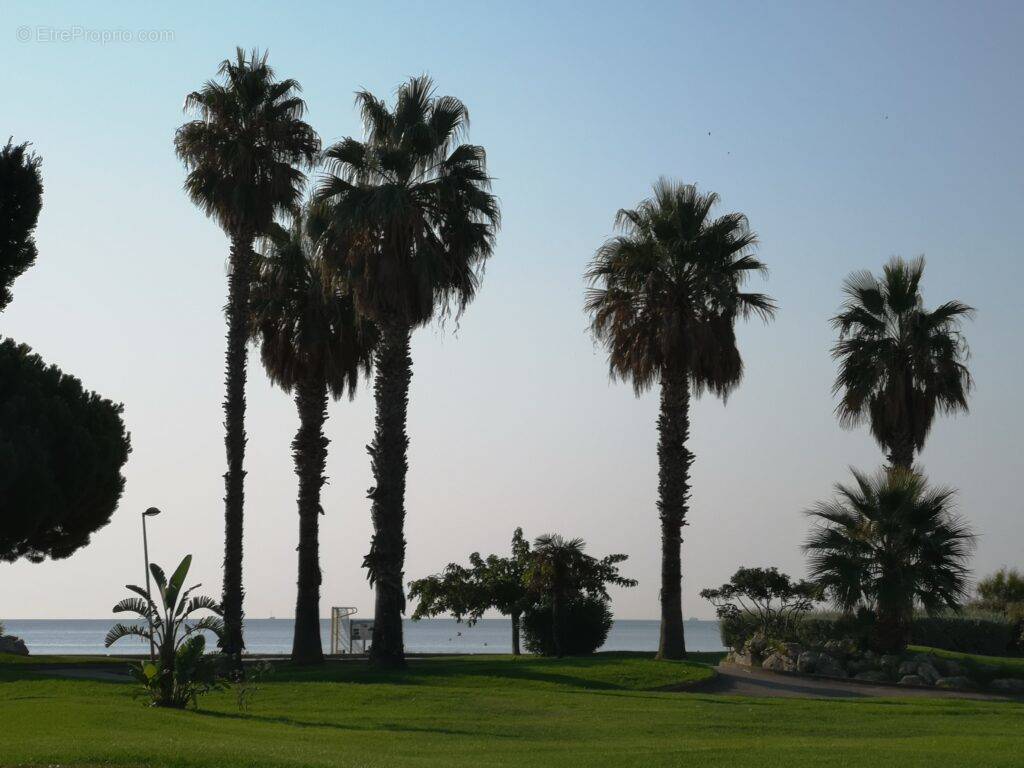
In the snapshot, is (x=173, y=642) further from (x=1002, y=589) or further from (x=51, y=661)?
(x=1002, y=589)

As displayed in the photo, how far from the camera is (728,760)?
52.7ft

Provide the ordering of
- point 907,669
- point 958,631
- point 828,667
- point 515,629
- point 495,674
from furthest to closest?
point 515,629
point 958,631
point 828,667
point 907,669
point 495,674

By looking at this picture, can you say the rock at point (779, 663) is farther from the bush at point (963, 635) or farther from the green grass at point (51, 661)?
the green grass at point (51, 661)

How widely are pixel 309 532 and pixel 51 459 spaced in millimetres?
10112

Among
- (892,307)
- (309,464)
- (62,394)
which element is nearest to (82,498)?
(62,394)

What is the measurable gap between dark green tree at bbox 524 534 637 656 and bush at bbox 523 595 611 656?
0.32 metres

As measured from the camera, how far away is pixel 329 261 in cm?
3173

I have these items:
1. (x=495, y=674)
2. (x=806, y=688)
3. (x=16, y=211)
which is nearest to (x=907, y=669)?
(x=806, y=688)

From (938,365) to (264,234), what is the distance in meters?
21.2

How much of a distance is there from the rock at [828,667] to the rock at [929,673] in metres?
1.86

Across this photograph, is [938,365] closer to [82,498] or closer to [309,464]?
[309,464]

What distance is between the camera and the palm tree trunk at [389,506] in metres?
30.4

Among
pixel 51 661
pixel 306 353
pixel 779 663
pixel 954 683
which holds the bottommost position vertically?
pixel 51 661

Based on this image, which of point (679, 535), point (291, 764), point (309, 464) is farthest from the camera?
point (309, 464)
